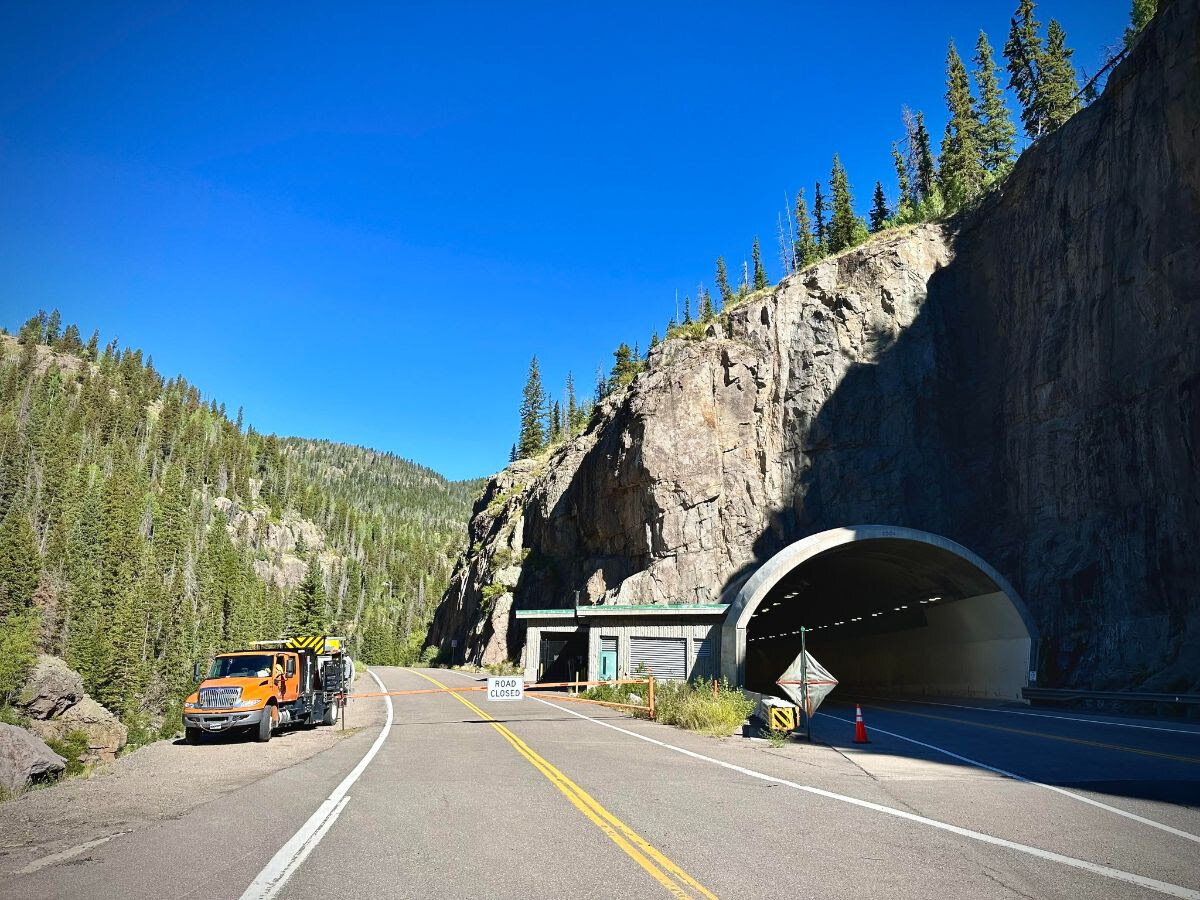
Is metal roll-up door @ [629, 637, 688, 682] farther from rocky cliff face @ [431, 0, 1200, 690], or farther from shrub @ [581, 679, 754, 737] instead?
rocky cliff face @ [431, 0, 1200, 690]

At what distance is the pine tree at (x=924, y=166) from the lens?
2827 inches

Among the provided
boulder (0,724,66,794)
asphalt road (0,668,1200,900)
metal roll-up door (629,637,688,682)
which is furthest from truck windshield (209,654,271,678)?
metal roll-up door (629,637,688,682)

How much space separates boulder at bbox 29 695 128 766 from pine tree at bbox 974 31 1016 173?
71105 mm

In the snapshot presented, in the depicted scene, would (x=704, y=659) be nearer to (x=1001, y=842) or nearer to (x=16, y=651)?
(x=1001, y=842)

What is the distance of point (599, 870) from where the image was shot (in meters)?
6.53

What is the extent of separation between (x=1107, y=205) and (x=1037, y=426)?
10.6 meters

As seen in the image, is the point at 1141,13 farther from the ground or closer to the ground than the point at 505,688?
farther from the ground

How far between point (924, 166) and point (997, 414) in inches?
1514

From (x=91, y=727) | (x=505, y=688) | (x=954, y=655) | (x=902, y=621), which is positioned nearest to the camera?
(x=505, y=688)

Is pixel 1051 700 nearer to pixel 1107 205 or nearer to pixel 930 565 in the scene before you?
pixel 930 565

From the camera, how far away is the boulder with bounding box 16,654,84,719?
44.8m

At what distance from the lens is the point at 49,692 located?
47000 mm

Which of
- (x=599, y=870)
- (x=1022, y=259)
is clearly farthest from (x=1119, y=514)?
(x=599, y=870)

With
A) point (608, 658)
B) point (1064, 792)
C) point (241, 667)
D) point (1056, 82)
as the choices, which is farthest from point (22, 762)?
point (1056, 82)
